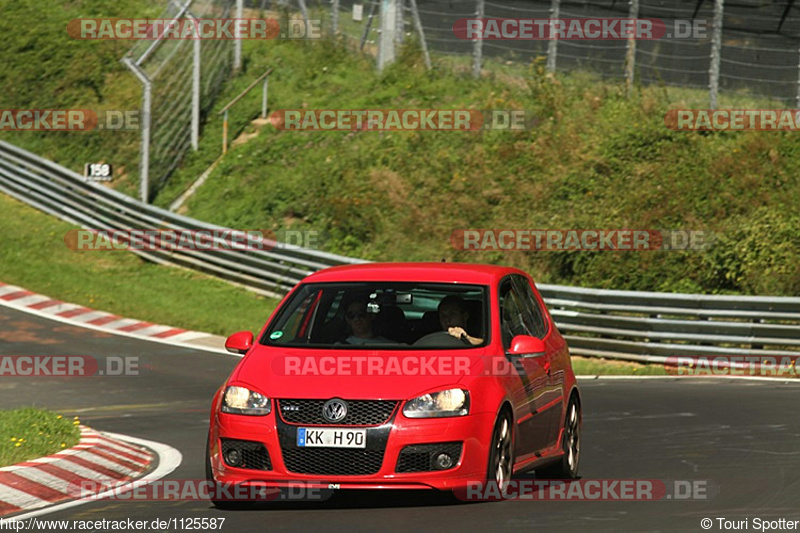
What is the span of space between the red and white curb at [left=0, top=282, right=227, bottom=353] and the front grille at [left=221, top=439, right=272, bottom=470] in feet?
41.9

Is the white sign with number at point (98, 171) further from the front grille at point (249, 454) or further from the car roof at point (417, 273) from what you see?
the front grille at point (249, 454)

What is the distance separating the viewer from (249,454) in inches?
342

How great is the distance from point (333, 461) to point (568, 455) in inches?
97.3

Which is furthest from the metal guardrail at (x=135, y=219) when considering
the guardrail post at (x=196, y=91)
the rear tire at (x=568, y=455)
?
the rear tire at (x=568, y=455)

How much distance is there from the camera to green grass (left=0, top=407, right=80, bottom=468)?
10.5 meters

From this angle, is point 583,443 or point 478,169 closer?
point 583,443

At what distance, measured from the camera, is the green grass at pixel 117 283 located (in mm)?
24547

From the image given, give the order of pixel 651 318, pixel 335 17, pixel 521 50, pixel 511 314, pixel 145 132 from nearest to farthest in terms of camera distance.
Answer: pixel 511 314
pixel 651 318
pixel 145 132
pixel 521 50
pixel 335 17

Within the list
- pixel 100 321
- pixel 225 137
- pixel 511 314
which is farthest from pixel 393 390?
pixel 225 137

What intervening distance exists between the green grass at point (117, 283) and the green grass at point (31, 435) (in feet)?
35.9

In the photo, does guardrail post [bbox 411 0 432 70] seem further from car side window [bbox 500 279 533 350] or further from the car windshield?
the car windshield

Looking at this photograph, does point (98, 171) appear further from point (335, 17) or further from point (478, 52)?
point (335, 17)

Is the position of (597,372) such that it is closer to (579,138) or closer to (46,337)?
(46,337)

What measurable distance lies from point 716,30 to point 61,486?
2034cm
